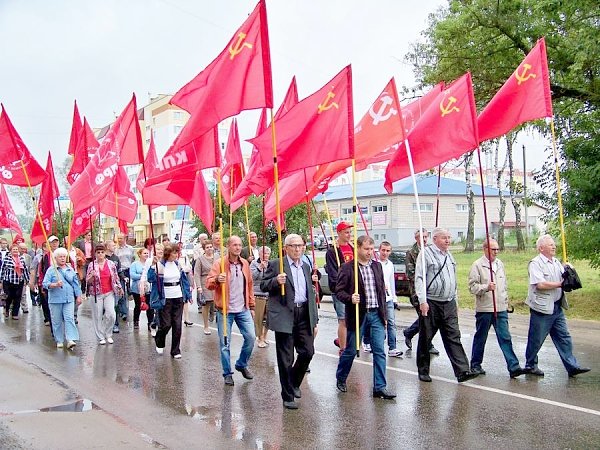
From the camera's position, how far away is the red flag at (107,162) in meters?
12.1

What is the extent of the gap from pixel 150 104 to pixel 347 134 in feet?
256

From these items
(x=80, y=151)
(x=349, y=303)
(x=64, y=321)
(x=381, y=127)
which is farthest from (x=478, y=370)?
(x=80, y=151)

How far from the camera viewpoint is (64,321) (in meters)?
11.8

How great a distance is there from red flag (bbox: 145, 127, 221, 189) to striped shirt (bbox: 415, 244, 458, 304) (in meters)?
3.24

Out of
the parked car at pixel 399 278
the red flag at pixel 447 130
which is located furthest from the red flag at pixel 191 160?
the parked car at pixel 399 278

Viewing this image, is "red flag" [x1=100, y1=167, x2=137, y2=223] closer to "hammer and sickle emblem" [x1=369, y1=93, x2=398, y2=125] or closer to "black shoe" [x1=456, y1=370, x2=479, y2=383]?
"hammer and sickle emblem" [x1=369, y1=93, x2=398, y2=125]

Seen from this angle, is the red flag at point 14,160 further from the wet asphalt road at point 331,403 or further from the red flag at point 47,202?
the wet asphalt road at point 331,403

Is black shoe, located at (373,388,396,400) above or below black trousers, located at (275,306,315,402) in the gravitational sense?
below

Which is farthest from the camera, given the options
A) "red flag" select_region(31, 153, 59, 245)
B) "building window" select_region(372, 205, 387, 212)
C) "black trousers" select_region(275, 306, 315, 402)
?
"building window" select_region(372, 205, 387, 212)

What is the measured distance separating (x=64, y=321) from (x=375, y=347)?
6222 millimetres

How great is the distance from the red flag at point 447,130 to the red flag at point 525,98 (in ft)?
1.64

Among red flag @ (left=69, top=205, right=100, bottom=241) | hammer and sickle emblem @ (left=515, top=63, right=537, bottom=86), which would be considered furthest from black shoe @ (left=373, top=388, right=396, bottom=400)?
red flag @ (left=69, top=205, right=100, bottom=241)

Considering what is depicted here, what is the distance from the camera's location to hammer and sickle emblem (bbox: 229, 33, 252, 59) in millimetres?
8633

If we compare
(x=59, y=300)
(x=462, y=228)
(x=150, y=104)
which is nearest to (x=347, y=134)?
(x=59, y=300)
